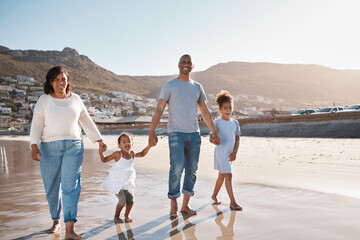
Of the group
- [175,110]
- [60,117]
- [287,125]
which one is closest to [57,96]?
[60,117]

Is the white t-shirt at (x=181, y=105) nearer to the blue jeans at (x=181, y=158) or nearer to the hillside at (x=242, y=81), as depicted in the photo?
the blue jeans at (x=181, y=158)

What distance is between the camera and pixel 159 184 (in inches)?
235

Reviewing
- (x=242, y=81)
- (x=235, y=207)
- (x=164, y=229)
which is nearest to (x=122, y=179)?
(x=164, y=229)

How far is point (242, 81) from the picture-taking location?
170000mm

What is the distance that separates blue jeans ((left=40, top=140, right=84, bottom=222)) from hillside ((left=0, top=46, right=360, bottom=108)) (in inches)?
5119

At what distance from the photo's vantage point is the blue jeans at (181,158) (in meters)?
3.75

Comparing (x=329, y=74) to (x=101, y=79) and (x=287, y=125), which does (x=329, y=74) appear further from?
(x=287, y=125)

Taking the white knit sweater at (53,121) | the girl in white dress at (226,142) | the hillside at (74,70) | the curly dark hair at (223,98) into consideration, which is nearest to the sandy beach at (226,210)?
the girl in white dress at (226,142)

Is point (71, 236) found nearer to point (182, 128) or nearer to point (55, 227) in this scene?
point (55, 227)

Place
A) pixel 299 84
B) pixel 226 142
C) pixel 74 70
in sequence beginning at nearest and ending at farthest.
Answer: pixel 226 142
pixel 299 84
pixel 74 70

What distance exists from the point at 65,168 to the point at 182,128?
1460 millimetres

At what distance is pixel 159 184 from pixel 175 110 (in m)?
2.61

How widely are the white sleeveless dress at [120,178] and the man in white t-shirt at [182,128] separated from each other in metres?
0.46

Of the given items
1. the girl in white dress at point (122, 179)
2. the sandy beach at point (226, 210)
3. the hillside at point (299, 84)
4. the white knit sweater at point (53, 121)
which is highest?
the hillside at point (299, 84)
